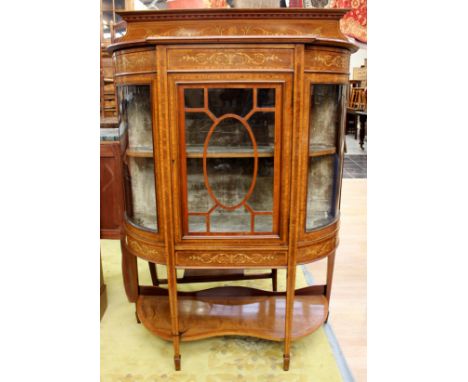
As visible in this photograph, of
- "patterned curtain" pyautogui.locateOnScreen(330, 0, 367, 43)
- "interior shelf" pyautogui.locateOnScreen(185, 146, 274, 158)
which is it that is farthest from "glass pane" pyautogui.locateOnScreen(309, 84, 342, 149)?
"patterned curtain" pyautogui.locateOnScreen(330, 0, 367, 43)

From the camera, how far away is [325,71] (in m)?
1.28

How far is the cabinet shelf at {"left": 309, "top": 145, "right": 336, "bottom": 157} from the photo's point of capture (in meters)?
1.37

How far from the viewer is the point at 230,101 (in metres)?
1.28

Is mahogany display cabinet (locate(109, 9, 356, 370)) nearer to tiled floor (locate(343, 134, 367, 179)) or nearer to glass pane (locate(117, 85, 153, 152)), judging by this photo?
glass pane (locate(117, 85, 153, 152))

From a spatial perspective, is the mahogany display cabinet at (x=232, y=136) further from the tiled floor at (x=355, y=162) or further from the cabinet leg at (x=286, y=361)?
the tiled floor at (x=355, y=162)

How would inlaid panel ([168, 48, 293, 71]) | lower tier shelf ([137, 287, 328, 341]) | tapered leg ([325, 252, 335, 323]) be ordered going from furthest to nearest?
tapered leg ([325, 252, 335, 323])
lower tier shelf ([137, 287, 328, 341])
inlaid panel ([168, 48, 293, 71])

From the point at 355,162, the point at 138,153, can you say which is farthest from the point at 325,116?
the point at 355,162

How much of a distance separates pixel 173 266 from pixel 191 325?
0.39 meters

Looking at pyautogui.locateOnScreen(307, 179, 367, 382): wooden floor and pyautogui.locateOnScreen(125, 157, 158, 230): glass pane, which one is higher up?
pyautogui.locateOnScreen(125, 157, 158, 230): glass pane

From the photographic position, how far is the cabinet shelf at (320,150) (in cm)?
137

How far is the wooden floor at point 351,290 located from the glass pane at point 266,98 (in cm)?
112

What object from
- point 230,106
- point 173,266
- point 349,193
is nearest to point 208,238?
point 173,266

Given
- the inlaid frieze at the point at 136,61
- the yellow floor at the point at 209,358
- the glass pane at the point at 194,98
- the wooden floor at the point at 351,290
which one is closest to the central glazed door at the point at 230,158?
the glass pane at the point at 194,98

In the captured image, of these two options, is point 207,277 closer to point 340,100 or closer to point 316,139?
point 316,139
